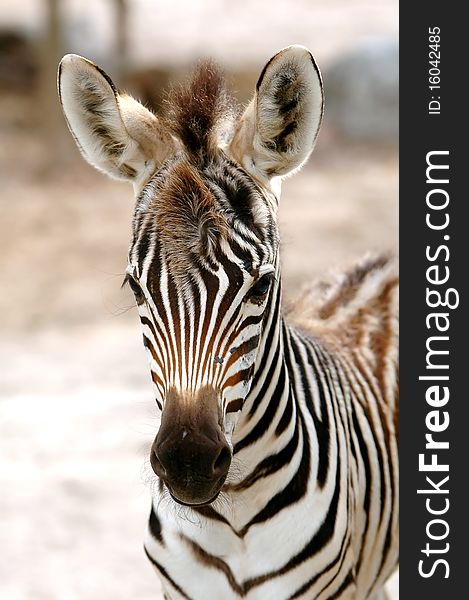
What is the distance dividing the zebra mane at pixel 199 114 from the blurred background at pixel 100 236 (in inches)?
15.7

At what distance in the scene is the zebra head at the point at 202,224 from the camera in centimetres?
308

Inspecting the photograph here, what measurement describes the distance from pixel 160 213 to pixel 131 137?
0.39m

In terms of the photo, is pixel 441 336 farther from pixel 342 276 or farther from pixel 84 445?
pixel 84 445

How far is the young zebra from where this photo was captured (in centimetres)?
313

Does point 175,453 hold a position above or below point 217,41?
below

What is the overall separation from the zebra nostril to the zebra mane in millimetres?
956

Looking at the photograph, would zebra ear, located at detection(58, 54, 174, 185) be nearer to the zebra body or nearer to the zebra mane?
the zebra mane

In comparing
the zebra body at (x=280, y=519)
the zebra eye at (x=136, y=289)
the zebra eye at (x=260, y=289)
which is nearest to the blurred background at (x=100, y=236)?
the zebra body at (x=280, y=519)

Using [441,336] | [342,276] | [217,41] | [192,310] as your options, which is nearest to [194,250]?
[192,310]

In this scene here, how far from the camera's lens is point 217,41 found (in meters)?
→ 21.7

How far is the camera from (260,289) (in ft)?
10.6

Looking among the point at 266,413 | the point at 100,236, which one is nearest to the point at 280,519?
the point at 266,413

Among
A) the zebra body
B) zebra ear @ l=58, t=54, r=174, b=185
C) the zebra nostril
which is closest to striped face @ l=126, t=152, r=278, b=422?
the zebra nostril

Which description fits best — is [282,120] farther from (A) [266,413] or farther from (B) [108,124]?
(A) [266,413]
